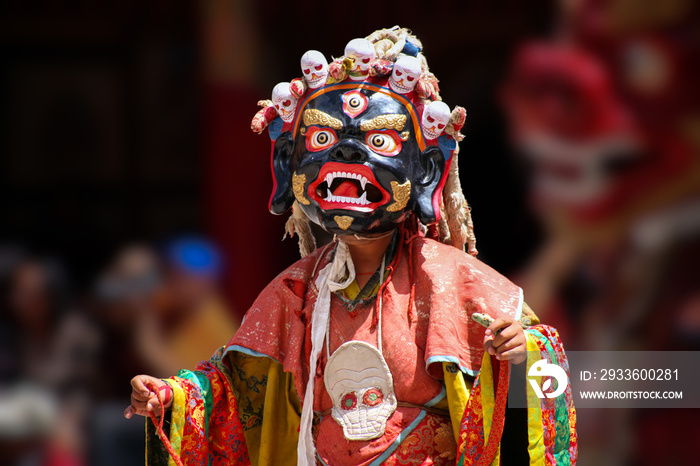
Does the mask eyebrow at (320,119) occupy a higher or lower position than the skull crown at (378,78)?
lower

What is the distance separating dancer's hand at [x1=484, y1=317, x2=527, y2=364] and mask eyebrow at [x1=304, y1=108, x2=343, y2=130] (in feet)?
2.25

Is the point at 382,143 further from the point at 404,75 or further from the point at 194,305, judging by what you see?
the point at 194,305

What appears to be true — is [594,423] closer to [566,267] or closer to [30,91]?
[566,267]

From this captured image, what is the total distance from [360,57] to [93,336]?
3419 mm

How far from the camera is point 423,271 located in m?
3.06

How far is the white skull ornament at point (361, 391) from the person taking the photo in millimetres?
2939

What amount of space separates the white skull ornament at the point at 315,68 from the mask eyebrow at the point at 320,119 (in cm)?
9

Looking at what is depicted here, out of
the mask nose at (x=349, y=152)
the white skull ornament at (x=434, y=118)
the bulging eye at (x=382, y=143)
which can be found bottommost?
the mask nose at (x=349, y=152)

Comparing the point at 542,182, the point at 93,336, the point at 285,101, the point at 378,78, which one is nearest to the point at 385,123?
the point at 378,78

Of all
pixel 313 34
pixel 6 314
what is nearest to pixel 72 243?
pixel 6 314

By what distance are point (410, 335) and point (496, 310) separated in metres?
0.24

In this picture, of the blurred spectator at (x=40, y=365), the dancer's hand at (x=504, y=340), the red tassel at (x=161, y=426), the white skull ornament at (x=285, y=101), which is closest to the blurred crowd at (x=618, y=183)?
the blurred spectator at (x=40, y=365)

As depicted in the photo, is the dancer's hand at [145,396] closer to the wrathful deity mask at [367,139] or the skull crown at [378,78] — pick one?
the wrathful deity mask at [367,139]

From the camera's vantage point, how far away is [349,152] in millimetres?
2934
